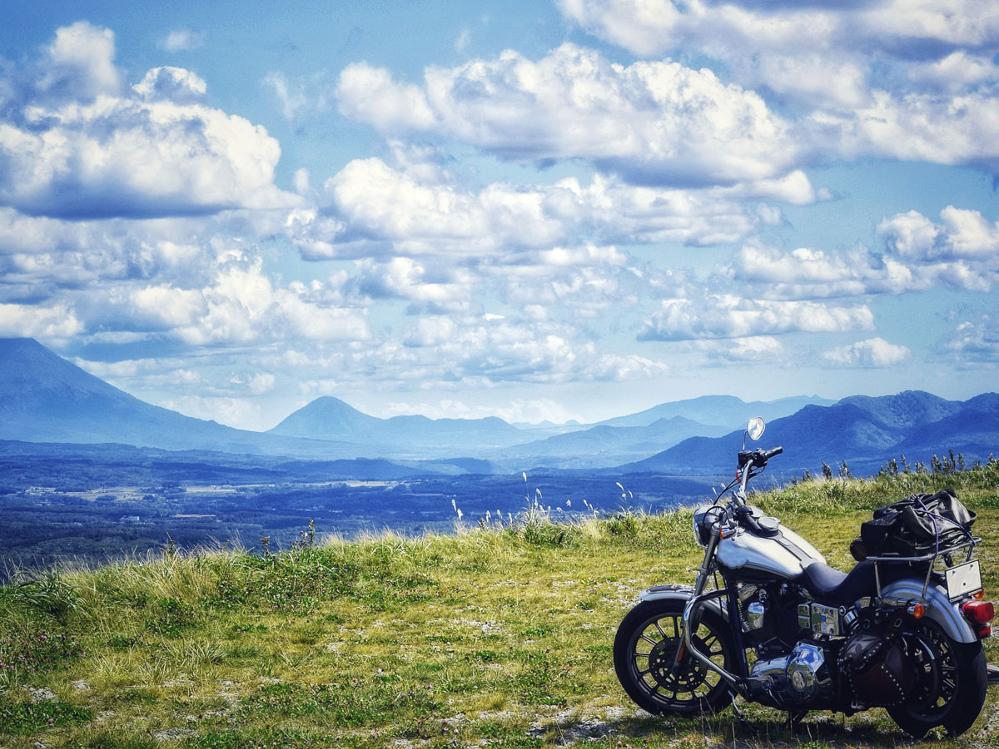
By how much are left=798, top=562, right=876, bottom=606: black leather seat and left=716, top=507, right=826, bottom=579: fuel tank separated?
0.33 ft

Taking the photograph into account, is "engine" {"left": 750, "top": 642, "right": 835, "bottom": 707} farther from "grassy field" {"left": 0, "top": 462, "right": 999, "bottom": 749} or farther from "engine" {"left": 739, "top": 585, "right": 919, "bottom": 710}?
"grassy field" {"left": 0, "top": 462, "right": 999, "bottom": 749}

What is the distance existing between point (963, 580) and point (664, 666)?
2.64m

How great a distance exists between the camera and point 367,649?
1339cm

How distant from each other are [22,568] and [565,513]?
10.8 meters

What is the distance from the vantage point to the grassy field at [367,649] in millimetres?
9672

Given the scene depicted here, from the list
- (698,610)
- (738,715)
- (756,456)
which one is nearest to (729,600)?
(698,610)

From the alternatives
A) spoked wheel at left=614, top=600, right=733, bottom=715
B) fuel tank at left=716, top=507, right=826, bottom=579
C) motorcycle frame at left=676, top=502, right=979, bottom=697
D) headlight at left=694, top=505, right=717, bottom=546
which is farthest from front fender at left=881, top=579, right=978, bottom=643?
spoked wheel at left=614, top=600, right=733, bottom=715

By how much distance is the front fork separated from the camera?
9117 mm

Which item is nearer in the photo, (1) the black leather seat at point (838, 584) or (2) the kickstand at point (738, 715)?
(1) the black leather seat at point (838, 584)

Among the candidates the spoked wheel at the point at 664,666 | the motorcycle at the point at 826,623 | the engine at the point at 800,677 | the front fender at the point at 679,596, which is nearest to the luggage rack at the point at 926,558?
the motorcycle at the point at 826,623

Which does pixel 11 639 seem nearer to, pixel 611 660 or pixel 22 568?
pixel 22 568

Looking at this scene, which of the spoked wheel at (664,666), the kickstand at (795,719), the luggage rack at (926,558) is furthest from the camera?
the spoked wheel at (664,666)

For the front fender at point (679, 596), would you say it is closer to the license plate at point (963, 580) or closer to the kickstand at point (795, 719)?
the kickstand at point (795, 719)

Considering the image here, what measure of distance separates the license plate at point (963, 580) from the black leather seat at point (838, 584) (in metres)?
0.57
